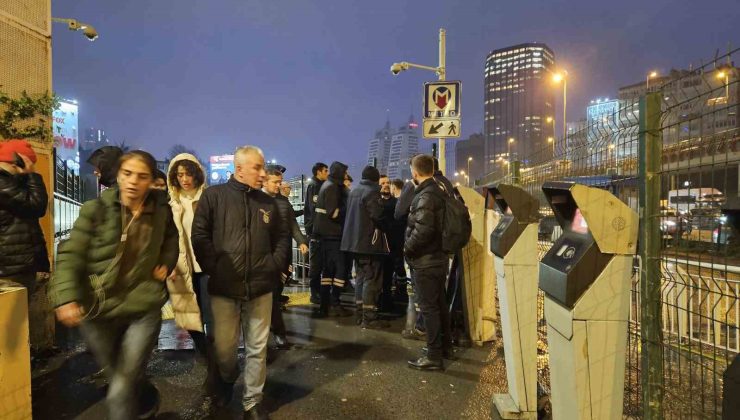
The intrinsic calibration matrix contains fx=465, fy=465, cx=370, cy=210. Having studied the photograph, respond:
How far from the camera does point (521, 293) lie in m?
3.47

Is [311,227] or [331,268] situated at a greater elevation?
[311,227]

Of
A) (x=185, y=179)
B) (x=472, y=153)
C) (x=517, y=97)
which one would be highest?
(x=517, y=97)

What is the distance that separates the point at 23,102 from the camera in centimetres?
495

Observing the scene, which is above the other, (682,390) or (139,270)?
(139,270)

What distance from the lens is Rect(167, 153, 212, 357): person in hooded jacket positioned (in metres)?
4.00

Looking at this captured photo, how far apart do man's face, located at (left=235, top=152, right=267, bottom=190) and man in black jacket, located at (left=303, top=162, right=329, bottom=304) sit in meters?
3.73

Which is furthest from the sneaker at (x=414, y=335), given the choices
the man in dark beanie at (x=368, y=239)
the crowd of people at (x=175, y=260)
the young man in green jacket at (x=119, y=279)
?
the young man in green jacket at (x=119, y=279)

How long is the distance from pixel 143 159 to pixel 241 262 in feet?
3.14

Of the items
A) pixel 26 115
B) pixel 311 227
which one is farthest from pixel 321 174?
pixel 26 115

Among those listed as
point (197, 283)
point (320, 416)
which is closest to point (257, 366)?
point (320, 416)

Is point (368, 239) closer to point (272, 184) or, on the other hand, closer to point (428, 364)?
point (272, 184)

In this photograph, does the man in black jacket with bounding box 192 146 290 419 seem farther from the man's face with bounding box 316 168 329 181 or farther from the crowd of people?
the man's face with bounding box 316 168 329 181

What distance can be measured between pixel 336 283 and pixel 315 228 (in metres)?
0.86

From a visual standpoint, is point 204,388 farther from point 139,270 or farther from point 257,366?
point 139,270
